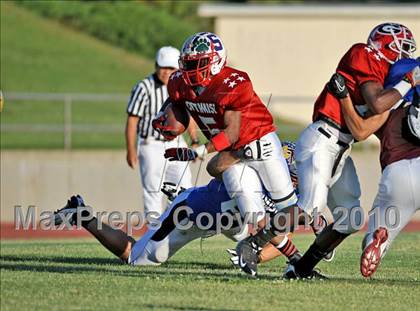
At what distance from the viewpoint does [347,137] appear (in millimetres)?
7598

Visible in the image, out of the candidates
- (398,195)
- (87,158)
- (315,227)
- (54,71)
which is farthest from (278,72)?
(398,195)

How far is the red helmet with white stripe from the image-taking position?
7.60m

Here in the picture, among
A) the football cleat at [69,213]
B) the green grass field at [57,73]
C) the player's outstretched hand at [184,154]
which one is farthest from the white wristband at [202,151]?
the green grass field at [57,73]

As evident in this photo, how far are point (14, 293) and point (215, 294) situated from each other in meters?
1.20

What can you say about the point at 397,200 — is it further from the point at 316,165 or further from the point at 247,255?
the point at 247,255

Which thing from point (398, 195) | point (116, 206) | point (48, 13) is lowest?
point (116, 206)

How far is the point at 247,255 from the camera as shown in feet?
24.9

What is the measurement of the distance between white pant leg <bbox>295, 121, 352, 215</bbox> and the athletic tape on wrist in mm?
493

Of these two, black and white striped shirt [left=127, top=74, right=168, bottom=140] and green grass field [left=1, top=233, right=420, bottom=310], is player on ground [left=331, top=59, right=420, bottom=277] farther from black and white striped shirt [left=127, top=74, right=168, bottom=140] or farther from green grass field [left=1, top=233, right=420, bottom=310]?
black and white striped shirt [left=127, top=74, right=168, bottom=140]

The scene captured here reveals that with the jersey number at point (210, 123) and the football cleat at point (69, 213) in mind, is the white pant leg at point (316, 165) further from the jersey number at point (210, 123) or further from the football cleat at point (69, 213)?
the football cleat at point (69, 213)

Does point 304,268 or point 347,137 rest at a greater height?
point 347,137

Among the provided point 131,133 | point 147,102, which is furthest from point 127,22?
point 147,102

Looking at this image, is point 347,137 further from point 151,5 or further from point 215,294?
point 151,5

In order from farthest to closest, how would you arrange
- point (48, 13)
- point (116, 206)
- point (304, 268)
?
point (48, 13), point (116, 206), point (304, 268)
